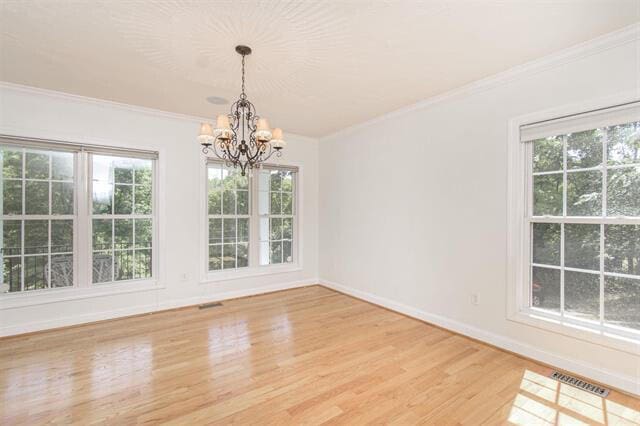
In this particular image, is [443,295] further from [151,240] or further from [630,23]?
[151,240]

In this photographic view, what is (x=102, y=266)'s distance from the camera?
12.2 ft

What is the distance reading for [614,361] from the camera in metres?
2.25

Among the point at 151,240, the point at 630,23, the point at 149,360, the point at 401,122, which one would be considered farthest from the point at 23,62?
the point at 630,23

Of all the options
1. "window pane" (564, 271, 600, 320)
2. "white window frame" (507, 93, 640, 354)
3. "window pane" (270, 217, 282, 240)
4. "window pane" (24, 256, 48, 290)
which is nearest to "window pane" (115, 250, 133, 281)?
"window pane" (24, 256, 48, 290)

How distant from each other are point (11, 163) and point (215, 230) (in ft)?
7.64

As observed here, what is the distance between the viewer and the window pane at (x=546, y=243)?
2.65 m

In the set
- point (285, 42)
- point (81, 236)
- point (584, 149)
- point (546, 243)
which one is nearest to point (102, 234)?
point (81, 236)

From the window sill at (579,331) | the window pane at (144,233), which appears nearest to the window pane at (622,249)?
the window sill at (579,331)

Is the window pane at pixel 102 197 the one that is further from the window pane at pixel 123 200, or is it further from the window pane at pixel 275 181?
the window pane at pixel 275 181

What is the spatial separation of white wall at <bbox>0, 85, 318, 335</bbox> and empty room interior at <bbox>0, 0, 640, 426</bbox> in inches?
1.0

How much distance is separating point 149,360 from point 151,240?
1829 millimetres

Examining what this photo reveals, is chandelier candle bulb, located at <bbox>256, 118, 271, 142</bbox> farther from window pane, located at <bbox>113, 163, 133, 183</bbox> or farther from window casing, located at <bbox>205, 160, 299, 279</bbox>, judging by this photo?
window pane, located at <bbox>113, 163, 133, 183</bbox>

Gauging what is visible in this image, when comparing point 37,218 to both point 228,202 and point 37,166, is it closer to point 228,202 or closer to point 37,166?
point 37,166

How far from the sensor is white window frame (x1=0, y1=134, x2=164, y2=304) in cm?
324
